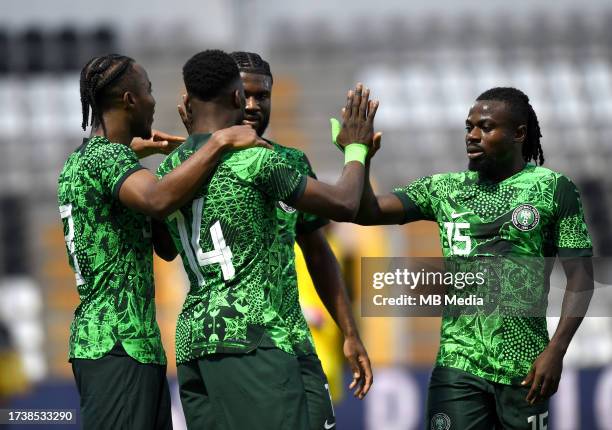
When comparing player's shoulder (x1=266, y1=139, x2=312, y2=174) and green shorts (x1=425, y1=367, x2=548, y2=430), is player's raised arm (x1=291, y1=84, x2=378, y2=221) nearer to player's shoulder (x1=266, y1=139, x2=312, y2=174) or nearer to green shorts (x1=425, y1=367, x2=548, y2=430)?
player's shoulder (x1=266, y1=139, x2=312, y2=174)

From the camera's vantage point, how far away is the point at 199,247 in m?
4.15

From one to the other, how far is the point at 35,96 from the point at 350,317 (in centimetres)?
973

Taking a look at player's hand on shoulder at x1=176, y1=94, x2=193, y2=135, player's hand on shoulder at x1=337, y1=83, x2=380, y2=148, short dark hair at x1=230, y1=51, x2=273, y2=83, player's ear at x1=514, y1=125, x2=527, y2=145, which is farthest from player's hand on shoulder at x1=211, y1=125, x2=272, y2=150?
player's ear at x1=514, y1=125, x2=527, y2=145

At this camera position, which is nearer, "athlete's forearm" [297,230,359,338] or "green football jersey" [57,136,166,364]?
"green football jersey" [57,136,166,364]

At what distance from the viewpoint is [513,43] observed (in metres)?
15.2

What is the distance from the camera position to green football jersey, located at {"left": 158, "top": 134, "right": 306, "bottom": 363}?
4.08m

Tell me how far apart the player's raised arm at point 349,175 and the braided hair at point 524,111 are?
721mm

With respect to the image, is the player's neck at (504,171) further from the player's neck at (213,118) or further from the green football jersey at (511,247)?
the player's neck at (213,118)

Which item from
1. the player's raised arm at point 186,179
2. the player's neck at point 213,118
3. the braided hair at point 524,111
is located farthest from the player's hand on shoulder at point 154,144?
the braided hair at point 524,111

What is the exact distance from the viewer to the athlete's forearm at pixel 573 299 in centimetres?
466

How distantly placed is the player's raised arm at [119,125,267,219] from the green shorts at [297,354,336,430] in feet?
3.54

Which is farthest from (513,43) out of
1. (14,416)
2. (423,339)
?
(14,416)

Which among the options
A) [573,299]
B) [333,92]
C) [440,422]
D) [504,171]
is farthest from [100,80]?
[333,92]

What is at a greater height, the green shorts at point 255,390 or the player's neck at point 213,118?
the player's neck at point 213,118
